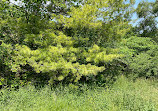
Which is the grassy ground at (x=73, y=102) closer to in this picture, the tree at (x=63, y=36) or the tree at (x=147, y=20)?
the tree at (x=63, y=36)

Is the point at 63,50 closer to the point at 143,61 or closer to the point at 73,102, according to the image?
the point at 73,102

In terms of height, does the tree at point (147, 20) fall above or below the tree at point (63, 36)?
above

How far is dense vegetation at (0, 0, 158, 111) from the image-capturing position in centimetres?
311

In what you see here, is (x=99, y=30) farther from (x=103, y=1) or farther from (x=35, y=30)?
(x=35, y=30)

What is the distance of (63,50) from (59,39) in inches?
15.7

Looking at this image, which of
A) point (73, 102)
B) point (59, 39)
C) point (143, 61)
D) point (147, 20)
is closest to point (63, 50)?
point (59, 39)

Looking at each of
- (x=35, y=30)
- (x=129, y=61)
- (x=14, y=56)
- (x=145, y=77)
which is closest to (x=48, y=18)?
(x=35, y=30)

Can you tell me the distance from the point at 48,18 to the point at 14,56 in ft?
5.53

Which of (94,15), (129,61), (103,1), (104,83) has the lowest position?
(104,83)

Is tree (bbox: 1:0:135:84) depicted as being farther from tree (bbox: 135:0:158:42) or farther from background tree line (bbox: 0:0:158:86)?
tree (bbox: 135:0:158:42)

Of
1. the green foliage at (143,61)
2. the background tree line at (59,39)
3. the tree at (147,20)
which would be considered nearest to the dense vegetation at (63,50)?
the background tree line at (59,39)

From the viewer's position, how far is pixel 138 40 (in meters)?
6.29

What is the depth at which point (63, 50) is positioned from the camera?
315 centimetres

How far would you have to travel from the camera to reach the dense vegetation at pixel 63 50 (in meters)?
3.11
